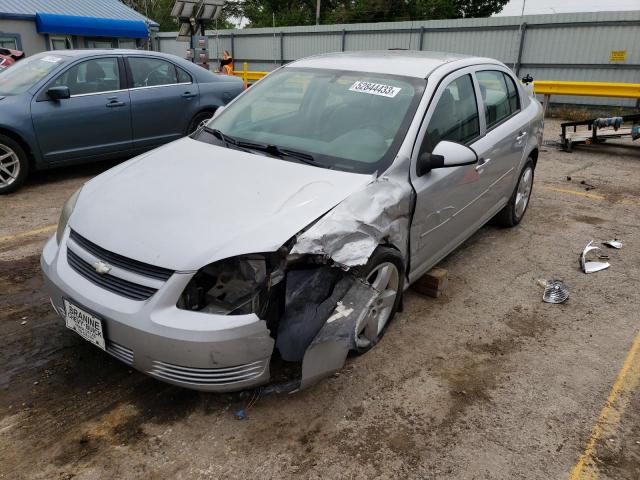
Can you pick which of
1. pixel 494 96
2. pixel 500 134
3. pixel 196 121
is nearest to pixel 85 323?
pixel 500 134

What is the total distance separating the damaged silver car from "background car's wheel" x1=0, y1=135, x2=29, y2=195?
3262mm

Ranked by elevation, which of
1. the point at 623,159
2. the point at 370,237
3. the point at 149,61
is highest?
the point at 149,61

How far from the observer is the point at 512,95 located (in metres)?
4.93

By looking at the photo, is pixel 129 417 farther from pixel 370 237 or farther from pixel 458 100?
pixel 458 100

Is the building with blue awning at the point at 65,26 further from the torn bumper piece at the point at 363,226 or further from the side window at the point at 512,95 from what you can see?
the torn bumper piece at the point at 363,226

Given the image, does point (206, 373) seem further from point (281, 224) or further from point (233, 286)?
point (281, 224)

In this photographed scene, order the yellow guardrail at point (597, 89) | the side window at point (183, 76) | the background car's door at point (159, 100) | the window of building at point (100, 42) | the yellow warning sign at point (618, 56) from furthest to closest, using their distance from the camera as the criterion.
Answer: the window of building at point (100, 42)
the yellow warning sign at point (618, 56)
the yellow guardrail at point (597, 89)
the side window at point (183, 76)
the background car's door at point (159, 100)

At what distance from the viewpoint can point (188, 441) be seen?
2.45m

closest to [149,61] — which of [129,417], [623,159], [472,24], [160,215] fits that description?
[160,215]

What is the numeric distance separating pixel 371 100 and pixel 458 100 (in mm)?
714

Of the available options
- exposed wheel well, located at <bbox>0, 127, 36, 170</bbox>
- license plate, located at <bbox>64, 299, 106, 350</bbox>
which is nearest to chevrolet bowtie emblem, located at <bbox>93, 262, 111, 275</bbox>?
license plate, located at <bbox>64, 299, 106, 350</bbox>

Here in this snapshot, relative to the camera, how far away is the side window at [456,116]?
3451mm

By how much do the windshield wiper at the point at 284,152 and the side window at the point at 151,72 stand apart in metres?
4.19

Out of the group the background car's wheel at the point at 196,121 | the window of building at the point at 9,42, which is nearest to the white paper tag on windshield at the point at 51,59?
the background car's wheel at the point at 196,121
